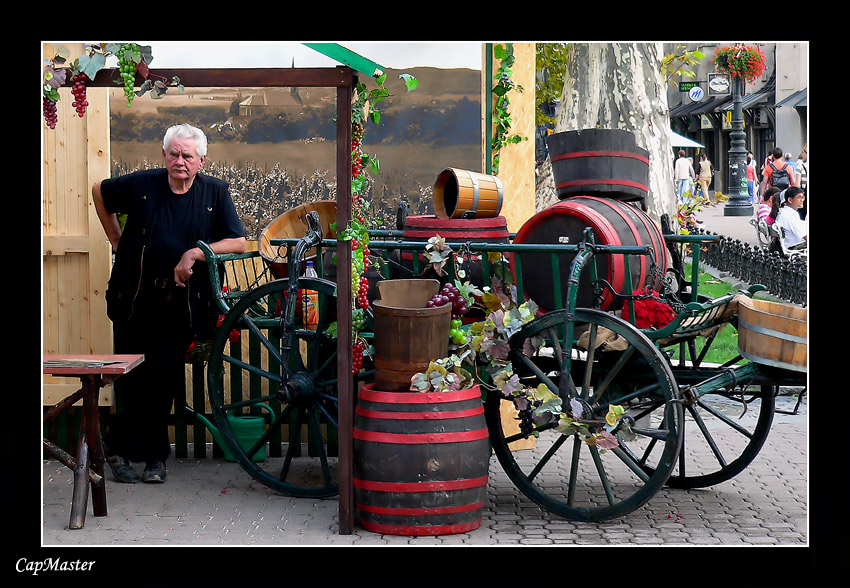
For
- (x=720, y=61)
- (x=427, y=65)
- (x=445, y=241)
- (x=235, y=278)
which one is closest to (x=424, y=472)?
(x=445, y=241)

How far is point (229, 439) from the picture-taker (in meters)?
5.72

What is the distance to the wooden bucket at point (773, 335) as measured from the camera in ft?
15.6

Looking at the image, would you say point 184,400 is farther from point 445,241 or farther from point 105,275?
point 445,241

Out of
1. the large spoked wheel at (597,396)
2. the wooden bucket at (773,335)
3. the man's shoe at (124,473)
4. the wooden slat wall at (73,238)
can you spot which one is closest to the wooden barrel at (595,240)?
the large spoked wheel at (597,396)

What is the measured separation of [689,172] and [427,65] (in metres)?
14.9

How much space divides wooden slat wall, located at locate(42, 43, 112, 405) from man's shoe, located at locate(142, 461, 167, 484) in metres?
0.65

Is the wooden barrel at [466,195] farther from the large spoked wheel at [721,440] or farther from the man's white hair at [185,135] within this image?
the large spoked wheel at [721,440]

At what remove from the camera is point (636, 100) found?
37.3 feet

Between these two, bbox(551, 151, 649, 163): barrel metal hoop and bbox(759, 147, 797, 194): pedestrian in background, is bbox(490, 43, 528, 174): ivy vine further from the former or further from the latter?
bbox(759, 147, 797, 194): pedestrian in background

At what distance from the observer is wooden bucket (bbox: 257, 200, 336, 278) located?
19.4ft

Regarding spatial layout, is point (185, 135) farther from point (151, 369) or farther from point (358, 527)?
point (358, 527)

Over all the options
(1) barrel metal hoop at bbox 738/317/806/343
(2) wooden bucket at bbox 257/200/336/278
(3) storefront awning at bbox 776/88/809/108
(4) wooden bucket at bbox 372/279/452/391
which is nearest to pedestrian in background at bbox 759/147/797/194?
(3) storefront awning at bbox 776/88/809/108

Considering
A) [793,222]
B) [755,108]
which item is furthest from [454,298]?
[755,108]

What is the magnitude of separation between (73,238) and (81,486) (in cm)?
195
